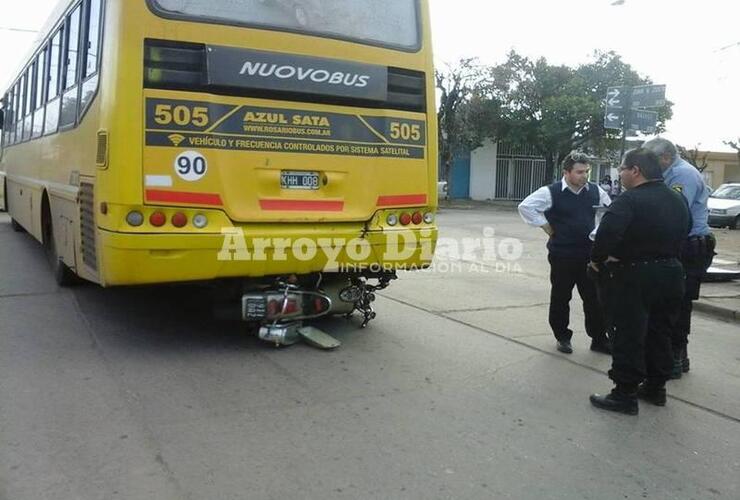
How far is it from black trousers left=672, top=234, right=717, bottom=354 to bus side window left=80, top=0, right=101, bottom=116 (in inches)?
193

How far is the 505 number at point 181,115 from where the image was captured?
16.3 ft

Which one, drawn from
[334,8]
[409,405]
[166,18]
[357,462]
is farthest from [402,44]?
[357,462]

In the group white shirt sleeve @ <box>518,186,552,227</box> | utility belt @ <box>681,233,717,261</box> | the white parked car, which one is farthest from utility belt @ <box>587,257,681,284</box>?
the white parked car

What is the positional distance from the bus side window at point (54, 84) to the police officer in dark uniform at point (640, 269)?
5.82m

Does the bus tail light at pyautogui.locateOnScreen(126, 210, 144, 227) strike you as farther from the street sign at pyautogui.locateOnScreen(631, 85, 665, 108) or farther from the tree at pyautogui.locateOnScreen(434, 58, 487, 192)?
the tree at pyautogui.locateOnScreen(434, 58, 487, 192)

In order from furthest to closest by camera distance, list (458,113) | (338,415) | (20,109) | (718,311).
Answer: (458,113), (20,109), (718,311), (338,415)

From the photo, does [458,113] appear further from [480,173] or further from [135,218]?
[135,218]

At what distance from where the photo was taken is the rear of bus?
4.95 metres

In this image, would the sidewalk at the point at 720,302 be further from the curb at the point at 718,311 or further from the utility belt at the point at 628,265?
the utility belt at the point at 628,265

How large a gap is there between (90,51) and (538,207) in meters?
4.09

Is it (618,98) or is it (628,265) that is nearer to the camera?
(628,265)

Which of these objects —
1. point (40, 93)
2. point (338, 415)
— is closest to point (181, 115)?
point (338, 415)

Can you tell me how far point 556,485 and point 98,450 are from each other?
8.07ft

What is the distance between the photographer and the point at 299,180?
219 inches
